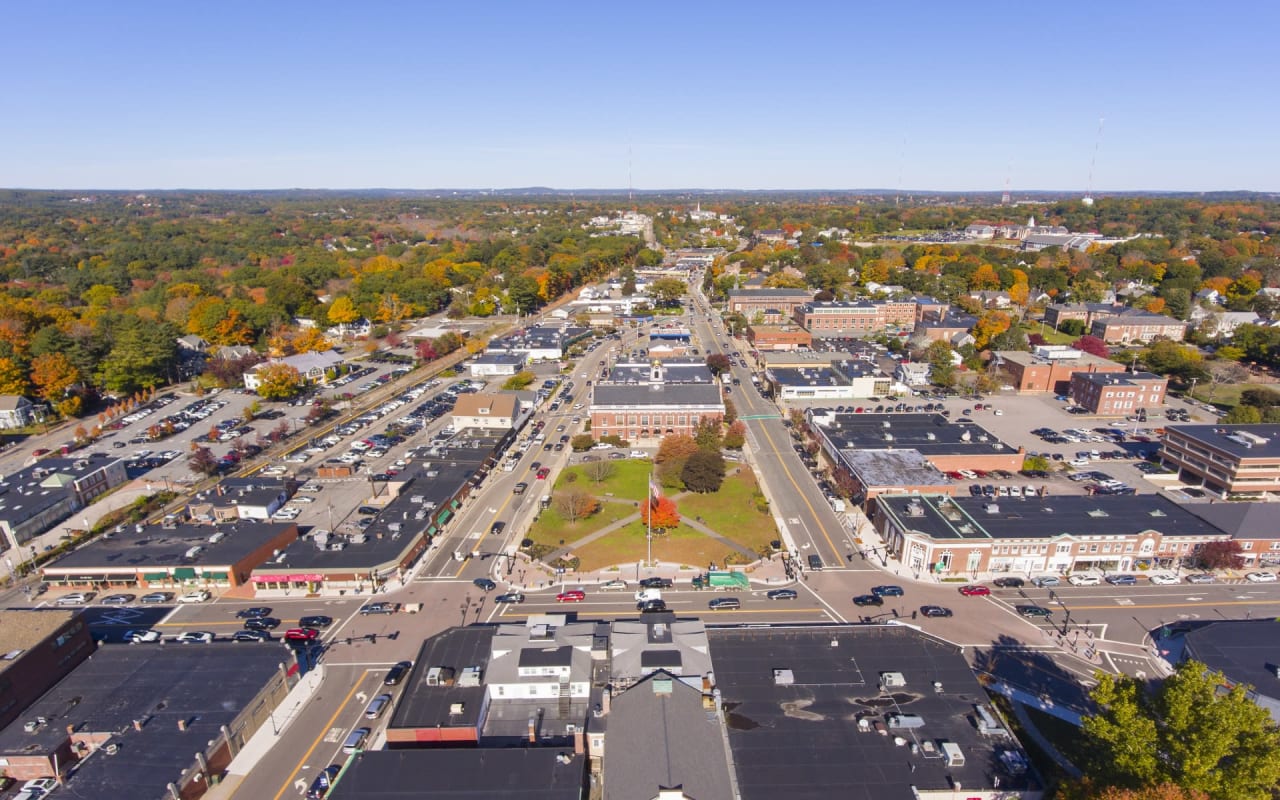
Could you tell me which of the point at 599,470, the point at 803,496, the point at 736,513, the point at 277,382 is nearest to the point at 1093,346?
the point at 803,496

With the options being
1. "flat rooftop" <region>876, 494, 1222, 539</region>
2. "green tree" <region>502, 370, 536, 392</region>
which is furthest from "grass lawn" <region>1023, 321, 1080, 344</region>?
"green tree" <region>502, 370, 536, 392</region>

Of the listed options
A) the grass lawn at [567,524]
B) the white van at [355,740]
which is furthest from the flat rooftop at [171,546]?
the white van at [355,740]

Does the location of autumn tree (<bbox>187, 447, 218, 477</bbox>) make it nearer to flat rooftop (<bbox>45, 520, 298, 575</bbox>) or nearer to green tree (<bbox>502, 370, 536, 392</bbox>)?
flat rooftop (<bbox>45, 520, 298, 575</bbox>)

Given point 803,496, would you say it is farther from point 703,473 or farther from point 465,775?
point 465,775

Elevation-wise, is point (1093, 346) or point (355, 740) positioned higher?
point (1093, 346)

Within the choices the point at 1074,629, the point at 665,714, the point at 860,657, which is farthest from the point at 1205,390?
the point at 665,714

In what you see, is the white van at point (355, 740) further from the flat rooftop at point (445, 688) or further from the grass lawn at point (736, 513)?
the grass lawn at point (736, 513)
